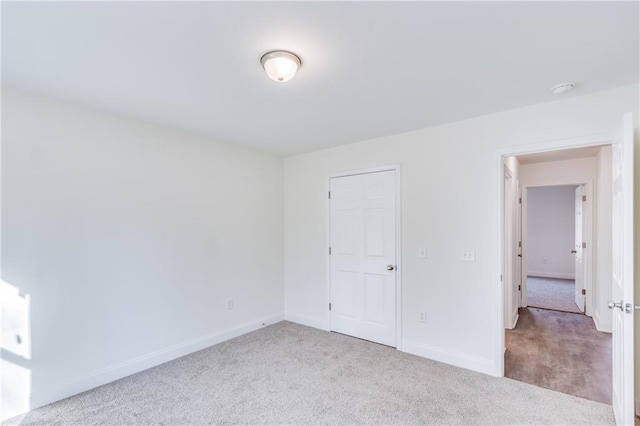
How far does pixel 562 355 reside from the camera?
3.24m

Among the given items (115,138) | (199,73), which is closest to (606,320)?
(199,73)

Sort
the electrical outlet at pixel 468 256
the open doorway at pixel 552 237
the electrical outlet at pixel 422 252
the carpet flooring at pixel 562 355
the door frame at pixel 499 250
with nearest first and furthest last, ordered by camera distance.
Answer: the carpet flooring at pixel 562 355 → the door frame at pixel 499 250 → the electrical outlet at pixel 468 256 → the electrical outlet at pixel 422 252 → the open doorway at pixel 552 237

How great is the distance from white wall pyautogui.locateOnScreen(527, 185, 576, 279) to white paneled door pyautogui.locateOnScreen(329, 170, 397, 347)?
6200mm

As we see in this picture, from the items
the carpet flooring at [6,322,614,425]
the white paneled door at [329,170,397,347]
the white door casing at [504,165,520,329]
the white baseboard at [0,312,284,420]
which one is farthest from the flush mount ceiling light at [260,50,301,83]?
the white door casing at [504,165,520,329]

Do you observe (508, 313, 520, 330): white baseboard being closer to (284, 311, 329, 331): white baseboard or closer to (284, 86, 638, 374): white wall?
(284, 86, 638, 374): white wall

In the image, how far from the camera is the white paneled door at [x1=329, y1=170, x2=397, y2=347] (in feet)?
11.6

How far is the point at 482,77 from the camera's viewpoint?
6.95 ft

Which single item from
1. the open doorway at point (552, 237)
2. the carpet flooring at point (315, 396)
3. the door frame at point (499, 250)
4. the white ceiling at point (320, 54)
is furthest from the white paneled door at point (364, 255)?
the open doorway at point (552, 237)

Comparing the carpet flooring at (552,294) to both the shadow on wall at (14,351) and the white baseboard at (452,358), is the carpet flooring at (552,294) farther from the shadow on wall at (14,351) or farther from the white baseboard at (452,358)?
the shadow on wall at (14,351)

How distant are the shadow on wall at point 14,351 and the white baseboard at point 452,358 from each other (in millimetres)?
3291

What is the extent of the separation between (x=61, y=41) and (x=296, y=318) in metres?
3.78

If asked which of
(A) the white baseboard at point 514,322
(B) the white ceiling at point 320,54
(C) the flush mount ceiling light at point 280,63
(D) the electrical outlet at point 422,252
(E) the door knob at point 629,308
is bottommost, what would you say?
(A) the white baseboard at point 514,322

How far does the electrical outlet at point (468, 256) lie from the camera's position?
9.65 feet

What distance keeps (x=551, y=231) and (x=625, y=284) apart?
7242 mm
